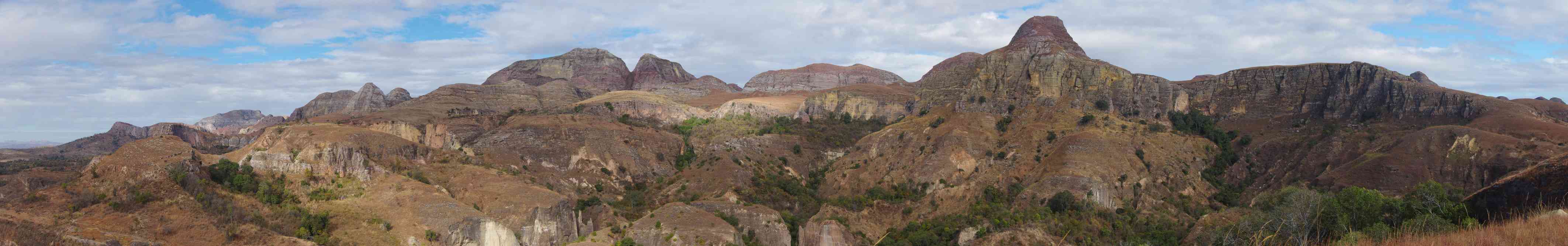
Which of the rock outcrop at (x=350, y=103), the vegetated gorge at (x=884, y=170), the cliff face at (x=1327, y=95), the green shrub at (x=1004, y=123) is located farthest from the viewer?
the rock outcrop at (x=350, y=103)

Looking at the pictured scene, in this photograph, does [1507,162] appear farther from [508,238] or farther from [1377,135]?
[508,238]

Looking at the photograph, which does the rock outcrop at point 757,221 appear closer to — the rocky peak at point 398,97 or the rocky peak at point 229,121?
the rocky peak at point 398,97

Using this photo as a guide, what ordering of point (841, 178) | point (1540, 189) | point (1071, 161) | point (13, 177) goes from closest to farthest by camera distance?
point (1540, 189)
point (13, 177)
point (1071, 161)
point (841, 178)

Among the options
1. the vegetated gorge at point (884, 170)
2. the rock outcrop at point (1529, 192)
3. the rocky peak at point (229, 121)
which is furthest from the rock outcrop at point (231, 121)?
the rock outcrop at point (1529, 192)

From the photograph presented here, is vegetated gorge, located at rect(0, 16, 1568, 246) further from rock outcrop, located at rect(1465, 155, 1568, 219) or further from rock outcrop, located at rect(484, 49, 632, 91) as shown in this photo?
rock outcrop, located at rect(484, 49, 632, 91)

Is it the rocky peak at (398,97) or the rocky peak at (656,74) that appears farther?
the rocky peak at (656,74)

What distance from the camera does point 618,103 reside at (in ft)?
396

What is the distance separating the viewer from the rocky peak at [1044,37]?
112750 millimetres

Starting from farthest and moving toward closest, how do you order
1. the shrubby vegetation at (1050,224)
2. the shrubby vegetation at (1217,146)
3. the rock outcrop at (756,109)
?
the rock outcrop at (756,109) < the shrubby vegetation at (1217,146) < the shrubby vegetation at (1050,224)

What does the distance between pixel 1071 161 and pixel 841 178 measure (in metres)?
23.7

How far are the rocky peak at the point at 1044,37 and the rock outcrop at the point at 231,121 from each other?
133 m

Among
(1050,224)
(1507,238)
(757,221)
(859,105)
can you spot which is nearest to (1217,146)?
(1050,224)

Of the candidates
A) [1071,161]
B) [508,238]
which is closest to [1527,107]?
[1071,161]

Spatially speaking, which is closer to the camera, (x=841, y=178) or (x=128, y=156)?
(x=128, y=156)
